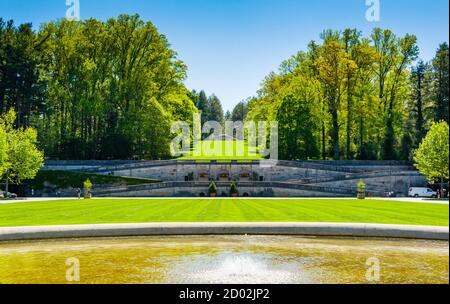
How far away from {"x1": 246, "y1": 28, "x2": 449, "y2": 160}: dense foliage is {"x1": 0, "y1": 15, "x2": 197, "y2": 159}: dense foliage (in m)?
21.9

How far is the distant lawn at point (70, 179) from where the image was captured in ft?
202

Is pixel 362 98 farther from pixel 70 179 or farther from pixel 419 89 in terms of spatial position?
pixel 70 179

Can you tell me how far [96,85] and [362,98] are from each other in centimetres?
4748

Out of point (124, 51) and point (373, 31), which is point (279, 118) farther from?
point (124, 51)

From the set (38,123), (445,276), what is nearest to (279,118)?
(38,123)

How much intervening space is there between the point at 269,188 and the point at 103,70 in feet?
142

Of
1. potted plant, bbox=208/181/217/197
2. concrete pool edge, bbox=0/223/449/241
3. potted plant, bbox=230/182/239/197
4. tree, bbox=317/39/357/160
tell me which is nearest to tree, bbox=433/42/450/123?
tree, bbox=317/39/357/160

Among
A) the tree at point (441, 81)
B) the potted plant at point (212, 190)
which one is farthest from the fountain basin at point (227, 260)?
the tree at point (441, 81)

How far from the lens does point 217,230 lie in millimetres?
19625

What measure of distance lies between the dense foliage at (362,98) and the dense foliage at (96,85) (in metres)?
21.9

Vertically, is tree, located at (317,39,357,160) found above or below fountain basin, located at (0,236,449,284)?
above

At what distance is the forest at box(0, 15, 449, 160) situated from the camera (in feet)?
258

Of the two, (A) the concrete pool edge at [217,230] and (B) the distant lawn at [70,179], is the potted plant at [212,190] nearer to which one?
(B) the distant lawn at [70,179]

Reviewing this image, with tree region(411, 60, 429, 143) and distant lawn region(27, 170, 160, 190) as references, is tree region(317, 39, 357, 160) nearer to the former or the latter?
tree region(411, 60, 429, 143)
